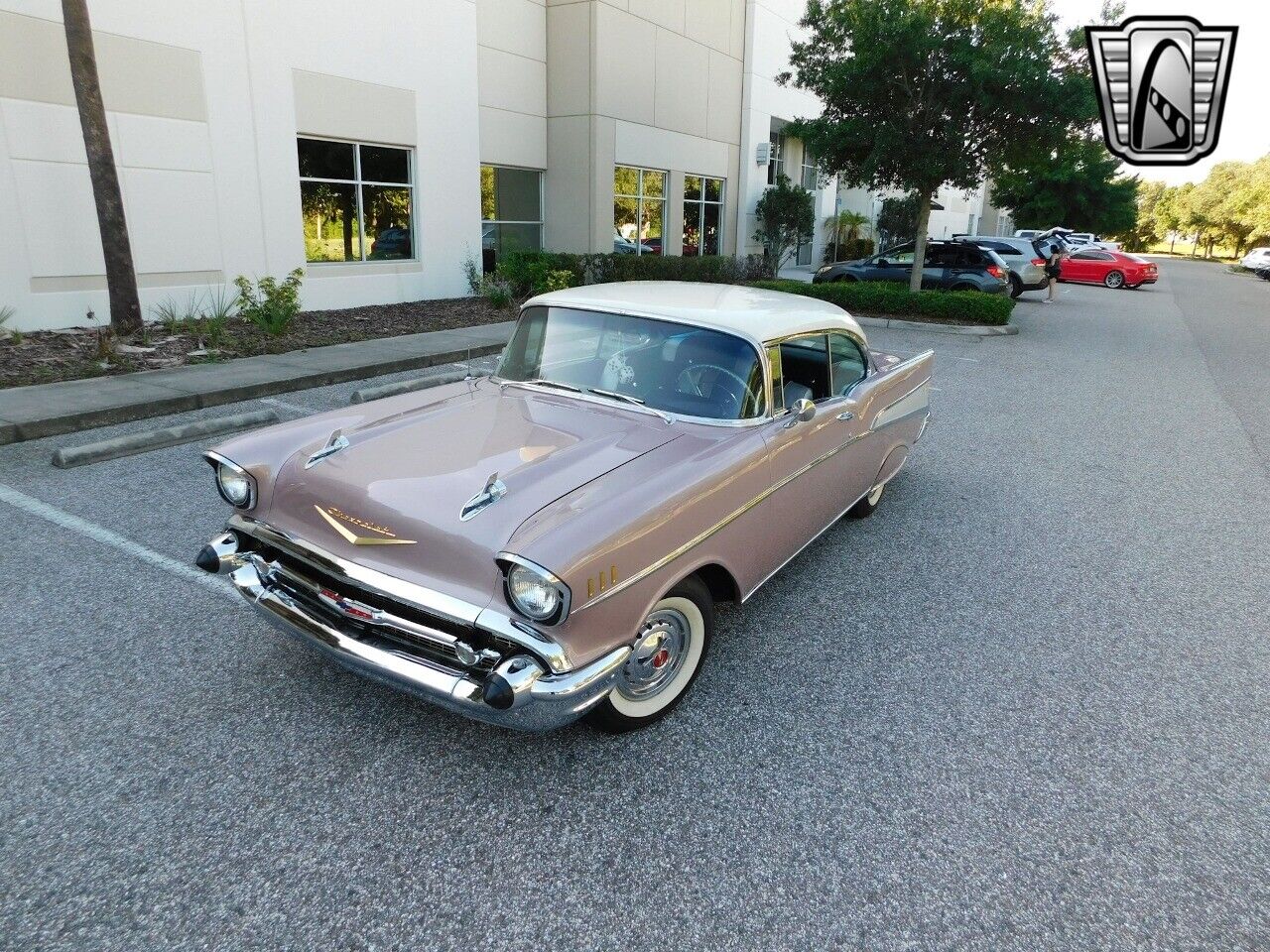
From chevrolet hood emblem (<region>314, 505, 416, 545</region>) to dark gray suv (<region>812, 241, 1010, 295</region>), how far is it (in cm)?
1658

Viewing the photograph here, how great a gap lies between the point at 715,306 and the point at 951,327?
1202 centimetres

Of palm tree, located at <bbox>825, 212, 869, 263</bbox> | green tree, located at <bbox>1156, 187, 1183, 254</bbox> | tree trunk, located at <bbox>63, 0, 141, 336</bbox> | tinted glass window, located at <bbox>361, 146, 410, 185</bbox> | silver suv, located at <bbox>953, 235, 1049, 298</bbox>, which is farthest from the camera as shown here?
green tree, located at <bbox>1156, 187, 1183, 254</bbox>

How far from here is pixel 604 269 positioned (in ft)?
57.1

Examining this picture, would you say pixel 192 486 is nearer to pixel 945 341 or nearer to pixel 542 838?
pixel 542 838

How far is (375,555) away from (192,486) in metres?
3.43

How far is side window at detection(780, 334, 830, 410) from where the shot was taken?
13.1 ft

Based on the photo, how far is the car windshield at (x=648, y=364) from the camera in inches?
143

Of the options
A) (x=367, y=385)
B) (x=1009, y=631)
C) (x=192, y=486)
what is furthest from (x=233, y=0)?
(x=1009, y=631)

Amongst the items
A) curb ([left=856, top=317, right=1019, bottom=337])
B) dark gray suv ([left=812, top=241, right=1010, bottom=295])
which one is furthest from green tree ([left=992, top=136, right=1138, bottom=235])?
curb ([left=856, top=317, right=1019, bottom=337])

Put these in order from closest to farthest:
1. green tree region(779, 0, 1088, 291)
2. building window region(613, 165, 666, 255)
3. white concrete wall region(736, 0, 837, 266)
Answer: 1. green tree region(779, 0, 1088, 291)
2. building window region(613, 165, 666, 255)
3. white concrete wall region(736, 0, 837, 266)

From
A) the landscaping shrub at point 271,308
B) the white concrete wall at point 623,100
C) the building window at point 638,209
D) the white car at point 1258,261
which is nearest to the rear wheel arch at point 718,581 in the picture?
the landscaping shrub at point 271,308

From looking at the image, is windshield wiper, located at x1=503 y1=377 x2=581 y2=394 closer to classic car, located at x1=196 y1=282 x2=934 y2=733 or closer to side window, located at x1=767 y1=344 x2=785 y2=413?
classic car, located at x1=196 y1=282 x2=934 y2=733

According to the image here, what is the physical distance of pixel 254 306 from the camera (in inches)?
410

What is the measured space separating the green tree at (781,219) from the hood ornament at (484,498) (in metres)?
22.2
